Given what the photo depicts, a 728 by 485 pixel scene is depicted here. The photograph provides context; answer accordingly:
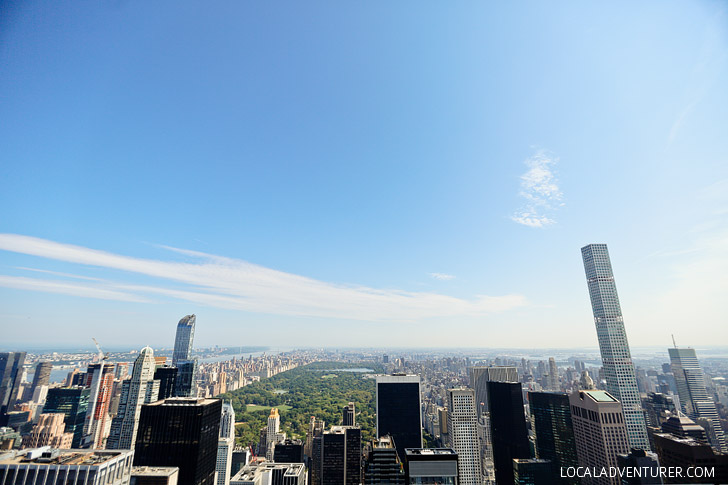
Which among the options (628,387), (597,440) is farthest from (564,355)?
(597,440)

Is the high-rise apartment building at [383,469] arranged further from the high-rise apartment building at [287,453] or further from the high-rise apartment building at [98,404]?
the high-rise apartment building at [98,404]

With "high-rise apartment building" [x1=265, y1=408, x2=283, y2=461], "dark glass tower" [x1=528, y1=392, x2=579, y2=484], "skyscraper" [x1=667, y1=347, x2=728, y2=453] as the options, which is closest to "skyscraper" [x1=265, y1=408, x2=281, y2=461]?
"high-rise apartment building" [x1=265, y1=408, x2=283, y2=461]

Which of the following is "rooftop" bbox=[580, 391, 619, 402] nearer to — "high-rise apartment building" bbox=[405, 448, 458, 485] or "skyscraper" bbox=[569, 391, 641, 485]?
"skyscraper" bbox=[569, 391, 641, 485]

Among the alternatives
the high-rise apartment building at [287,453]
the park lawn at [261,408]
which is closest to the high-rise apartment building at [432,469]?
the high-rise apartment building at [287,453]

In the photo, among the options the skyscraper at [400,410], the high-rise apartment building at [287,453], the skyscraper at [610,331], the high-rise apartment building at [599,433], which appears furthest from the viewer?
the skyscraper at [400,410]

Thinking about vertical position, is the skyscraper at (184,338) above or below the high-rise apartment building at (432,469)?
above

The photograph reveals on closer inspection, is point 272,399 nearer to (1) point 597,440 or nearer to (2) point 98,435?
(2) point 98,435
